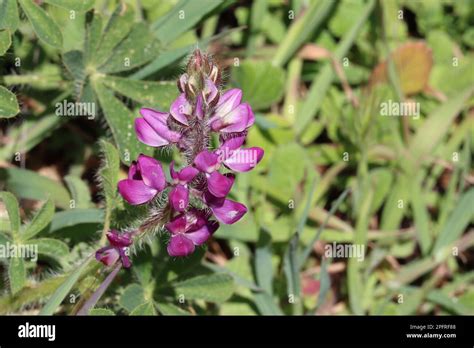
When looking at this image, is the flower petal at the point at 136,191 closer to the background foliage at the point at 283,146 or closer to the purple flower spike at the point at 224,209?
the purple flower spike at the point at 224,209

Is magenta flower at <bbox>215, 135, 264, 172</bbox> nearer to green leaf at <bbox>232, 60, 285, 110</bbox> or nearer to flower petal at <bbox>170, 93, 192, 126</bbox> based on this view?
flower petal at <bbox>170, 93, 192, 126</bbox>

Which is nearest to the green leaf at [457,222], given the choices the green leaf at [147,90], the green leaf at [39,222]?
the green leaf at [147,90]

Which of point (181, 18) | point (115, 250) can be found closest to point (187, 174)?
point (115, 250)

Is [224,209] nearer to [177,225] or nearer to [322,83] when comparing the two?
[177,225]

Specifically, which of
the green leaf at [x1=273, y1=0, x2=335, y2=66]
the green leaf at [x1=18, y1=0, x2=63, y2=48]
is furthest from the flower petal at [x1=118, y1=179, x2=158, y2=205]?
the green leaf at [x1=273, y1=0, x2=335, y2=66]
